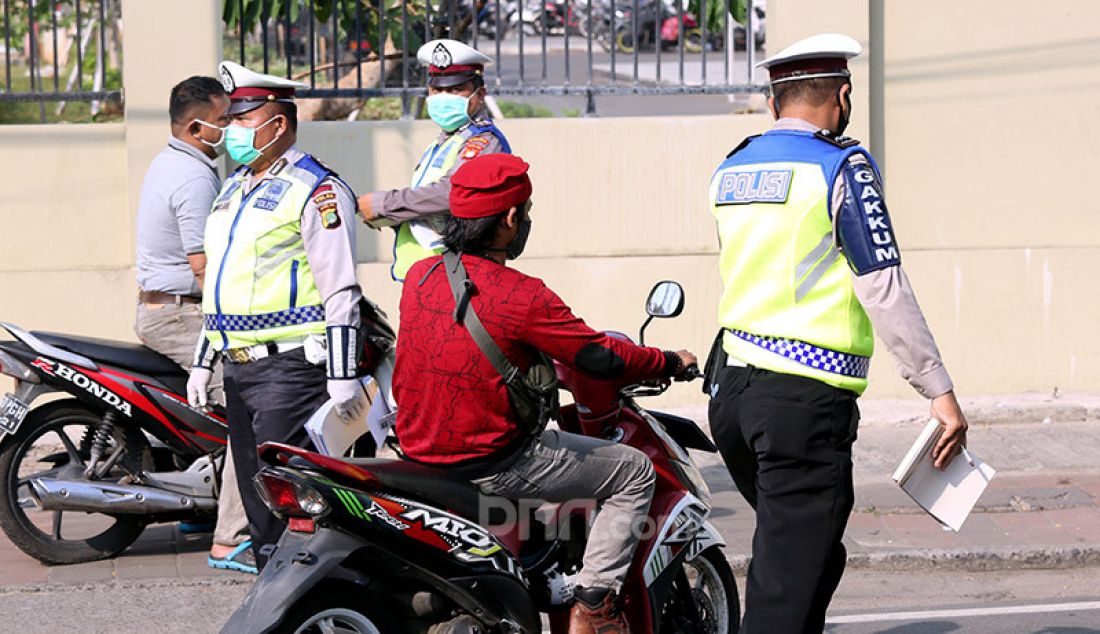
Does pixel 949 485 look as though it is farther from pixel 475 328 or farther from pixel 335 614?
pixel 335 614

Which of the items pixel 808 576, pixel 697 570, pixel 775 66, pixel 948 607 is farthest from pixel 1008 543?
pixel 775 66

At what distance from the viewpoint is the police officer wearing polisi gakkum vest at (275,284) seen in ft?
17.5

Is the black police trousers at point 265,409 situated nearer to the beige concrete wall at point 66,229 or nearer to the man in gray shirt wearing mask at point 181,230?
the man in gray shirt wearing mask at point 181,230

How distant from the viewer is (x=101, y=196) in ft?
27.7

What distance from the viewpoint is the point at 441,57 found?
21.5 feet

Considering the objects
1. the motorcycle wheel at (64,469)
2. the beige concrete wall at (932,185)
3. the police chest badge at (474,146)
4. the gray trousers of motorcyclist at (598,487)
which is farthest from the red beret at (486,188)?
the beige concrete wall at (932,185)

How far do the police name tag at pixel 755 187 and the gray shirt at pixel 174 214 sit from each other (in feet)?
9.12

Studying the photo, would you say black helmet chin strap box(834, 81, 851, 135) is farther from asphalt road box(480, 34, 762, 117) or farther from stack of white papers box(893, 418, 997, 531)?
asphalt road box(480, 34, 762, 117)

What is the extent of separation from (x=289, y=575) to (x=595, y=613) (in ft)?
2.97

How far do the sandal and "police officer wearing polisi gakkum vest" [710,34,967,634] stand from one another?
2.61m

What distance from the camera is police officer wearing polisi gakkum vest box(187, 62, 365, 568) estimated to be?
5.33m

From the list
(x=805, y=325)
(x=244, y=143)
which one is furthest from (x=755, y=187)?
(x=244, y=143)

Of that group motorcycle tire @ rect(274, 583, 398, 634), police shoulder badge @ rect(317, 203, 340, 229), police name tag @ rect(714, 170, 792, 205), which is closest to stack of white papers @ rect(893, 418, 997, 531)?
police name tag @ rect(714, 170, 792, 205)

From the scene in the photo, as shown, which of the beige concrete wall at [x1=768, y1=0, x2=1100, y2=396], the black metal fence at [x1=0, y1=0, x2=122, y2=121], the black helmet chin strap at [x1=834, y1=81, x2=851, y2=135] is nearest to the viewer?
the black helmet chin strap at [x1=834, y1=81, x2=851, y2=135]
